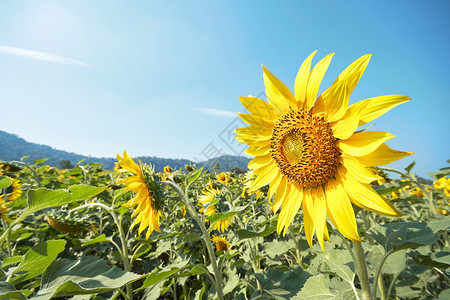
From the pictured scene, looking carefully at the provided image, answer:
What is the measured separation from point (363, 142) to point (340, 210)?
1.12 feet

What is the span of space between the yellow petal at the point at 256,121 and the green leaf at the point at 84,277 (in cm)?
99

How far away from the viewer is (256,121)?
1.44 m

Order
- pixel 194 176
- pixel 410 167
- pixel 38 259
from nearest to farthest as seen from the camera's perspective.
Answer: pixel 38 259, pixel 194 176, pixel 410 167

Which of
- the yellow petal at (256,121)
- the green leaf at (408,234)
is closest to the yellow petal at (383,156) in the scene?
the green leaf at (408,234)

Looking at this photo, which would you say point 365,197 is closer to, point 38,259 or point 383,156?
point 383,156

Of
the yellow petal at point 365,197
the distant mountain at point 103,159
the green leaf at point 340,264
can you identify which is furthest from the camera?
the distant mountain at point 103,159

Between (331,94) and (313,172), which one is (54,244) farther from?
(331,94)

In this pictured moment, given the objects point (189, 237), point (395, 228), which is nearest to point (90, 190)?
point (189, 237)

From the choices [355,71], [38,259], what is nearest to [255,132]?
[355,71]

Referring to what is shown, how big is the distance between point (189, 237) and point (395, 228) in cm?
129

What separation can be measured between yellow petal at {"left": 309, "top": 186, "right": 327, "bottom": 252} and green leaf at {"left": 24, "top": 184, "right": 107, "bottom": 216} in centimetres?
102

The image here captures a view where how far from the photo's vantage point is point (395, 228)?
1.15m

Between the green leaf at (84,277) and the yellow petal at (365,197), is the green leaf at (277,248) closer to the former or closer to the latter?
the yellow petal at (365,197)

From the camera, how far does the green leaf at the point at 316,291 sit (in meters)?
1.20
